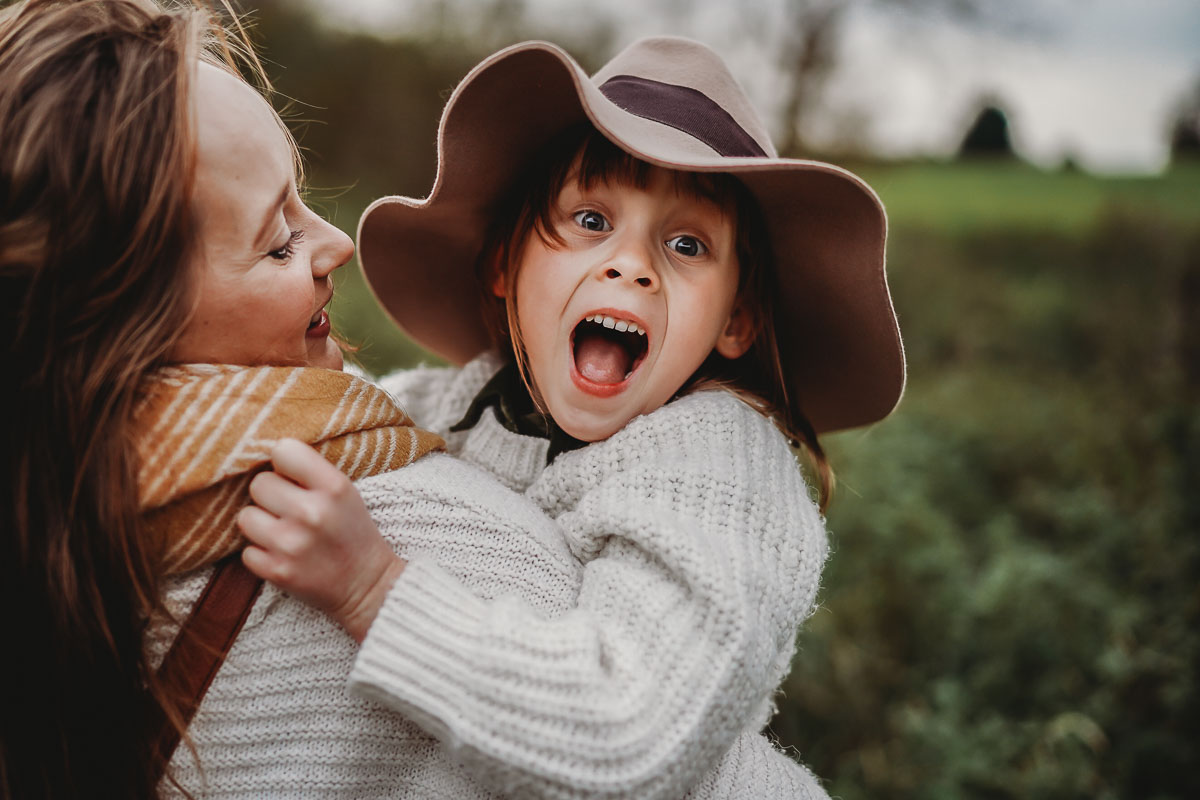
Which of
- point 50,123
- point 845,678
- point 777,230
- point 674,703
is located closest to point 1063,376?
point 845,678

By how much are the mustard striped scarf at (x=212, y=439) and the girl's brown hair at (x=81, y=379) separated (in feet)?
0.11

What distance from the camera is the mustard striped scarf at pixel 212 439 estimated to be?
4.17 feet

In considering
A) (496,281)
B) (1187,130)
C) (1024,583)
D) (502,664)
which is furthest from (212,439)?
(1187,130)

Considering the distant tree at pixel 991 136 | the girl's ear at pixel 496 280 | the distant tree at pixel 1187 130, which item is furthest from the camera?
the distant tree at pixel 991 136

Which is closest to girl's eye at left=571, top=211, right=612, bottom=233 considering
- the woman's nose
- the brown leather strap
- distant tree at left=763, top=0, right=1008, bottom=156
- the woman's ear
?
the woman's ear

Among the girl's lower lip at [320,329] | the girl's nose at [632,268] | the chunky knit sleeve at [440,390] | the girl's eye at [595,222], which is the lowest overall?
the chunky knit sleeve at [440,390]

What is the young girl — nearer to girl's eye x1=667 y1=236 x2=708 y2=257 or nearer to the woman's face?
girl's eye x1=667 y1=236 x2=708 y2=257

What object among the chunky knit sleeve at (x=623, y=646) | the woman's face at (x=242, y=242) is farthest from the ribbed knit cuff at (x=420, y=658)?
the woman's face at (x=242, y=242)

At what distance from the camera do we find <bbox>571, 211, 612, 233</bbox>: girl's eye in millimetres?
1732

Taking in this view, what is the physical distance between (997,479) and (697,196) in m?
4.76

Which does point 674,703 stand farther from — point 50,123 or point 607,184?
point 50,123

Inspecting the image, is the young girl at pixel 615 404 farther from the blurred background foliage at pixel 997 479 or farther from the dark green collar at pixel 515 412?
the blurred background foliage at pixel 997 479

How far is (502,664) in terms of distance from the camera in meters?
1.26

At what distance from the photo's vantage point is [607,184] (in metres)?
1.70
